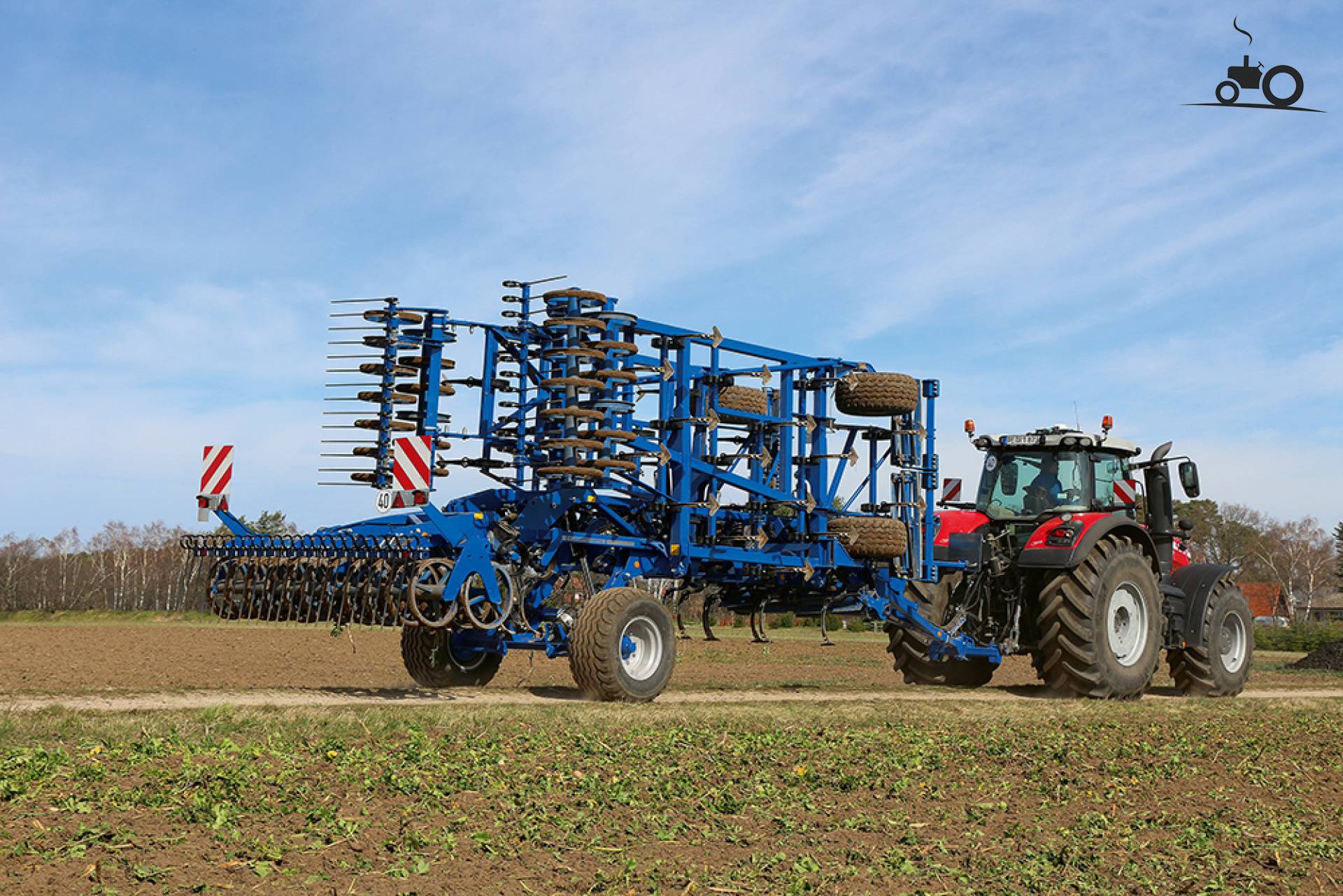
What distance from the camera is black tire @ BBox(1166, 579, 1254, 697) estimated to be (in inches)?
591

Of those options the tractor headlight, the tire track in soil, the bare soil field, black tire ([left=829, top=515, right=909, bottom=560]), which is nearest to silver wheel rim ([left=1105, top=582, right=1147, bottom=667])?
the tire track in soil

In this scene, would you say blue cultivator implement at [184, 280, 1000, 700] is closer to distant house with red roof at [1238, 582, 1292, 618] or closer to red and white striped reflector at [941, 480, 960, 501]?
red and white striped reflector at [941, 480, 960, 501]

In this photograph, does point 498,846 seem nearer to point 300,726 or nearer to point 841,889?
point 841,889

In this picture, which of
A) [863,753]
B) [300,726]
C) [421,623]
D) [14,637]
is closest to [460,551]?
[421,623]

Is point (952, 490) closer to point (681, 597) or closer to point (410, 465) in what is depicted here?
point (681, 597)

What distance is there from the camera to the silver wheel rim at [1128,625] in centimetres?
1395

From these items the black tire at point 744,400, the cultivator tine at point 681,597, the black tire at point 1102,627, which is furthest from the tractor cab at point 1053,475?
the cultivator tine at point 681,597

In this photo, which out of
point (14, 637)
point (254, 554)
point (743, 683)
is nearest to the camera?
point (254, 554)

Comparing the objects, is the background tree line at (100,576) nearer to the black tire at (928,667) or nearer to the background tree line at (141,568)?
the background tree line at (141,568)

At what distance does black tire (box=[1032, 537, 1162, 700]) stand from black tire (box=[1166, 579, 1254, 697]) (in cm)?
119

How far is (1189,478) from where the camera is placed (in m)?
14.4

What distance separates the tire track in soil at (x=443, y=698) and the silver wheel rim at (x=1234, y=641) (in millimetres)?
813

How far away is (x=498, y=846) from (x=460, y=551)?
5.96 m

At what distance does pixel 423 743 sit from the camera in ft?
25.0
